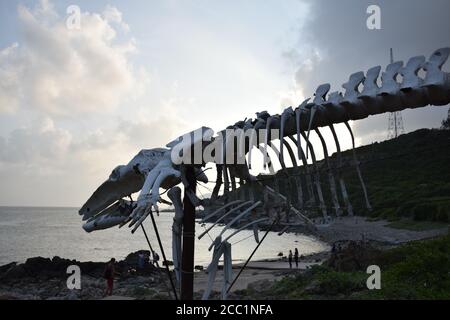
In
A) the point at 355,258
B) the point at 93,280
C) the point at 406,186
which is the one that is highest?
the point at 406,186

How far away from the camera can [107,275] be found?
50.9ft

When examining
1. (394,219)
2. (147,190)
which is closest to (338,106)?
(147,190)

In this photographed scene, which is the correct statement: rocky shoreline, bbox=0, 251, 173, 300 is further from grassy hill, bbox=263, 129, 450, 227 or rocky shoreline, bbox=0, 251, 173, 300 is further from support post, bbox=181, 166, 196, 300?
grassy hill, bbox=263, 129, 450, 227

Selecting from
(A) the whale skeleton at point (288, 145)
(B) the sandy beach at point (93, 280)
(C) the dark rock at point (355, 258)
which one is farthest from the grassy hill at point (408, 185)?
(A) the whale skeleton at point (288, 145)

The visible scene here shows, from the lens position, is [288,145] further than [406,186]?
No

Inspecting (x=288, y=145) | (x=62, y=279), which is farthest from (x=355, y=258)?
(x=62, y=279)

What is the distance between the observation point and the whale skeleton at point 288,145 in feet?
17.4

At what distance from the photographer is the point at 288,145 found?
21.1 ft

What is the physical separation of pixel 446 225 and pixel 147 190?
3084 centimetres

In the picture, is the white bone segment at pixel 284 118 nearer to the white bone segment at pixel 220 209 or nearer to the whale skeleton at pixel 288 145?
the whale skeleton at pixel 288 145

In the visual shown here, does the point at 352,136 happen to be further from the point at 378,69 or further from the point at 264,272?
the point at 264,272

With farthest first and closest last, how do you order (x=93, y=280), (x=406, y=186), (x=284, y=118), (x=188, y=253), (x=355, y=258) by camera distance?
(x=406, y=186) < (x=93, y=280) < (x=355, y=258) < (x=188, y=253) < (x=284, y=118)

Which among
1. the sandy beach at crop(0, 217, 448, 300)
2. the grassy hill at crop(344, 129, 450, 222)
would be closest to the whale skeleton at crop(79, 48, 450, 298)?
the sandy beach at crop(0, 217, 448, 300)

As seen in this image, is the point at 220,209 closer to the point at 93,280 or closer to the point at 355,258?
the point at 355,258
